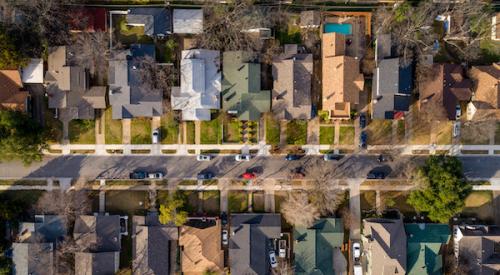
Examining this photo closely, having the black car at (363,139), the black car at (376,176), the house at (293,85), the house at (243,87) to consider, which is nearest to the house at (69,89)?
the house at (243,87)

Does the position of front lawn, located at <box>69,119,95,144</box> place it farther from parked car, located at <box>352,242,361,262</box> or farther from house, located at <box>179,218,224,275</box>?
parked car, located at <box>352,242,361,262</box>

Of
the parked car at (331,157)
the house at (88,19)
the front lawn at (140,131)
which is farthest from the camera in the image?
the parked car at (331,157)

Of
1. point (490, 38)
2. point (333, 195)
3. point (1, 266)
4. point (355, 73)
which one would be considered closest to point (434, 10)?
point (490, 38)

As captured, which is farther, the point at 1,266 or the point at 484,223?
the point at 484,223

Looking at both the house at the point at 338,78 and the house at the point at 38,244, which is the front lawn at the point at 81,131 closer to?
the house at the point at 38,244

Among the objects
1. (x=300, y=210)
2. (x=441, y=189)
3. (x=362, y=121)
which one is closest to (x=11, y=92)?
(x=300, y=210)

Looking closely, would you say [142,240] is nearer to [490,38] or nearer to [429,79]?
[429,79]

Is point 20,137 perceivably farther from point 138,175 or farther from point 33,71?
point 138,175
